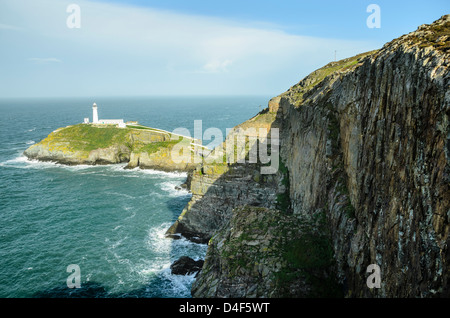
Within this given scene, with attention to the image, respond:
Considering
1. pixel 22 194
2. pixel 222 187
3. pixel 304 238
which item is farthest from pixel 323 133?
pixel 22 194

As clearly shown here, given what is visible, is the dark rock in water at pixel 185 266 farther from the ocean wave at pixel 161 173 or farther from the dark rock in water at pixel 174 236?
the ocean wave at pixel 161 173

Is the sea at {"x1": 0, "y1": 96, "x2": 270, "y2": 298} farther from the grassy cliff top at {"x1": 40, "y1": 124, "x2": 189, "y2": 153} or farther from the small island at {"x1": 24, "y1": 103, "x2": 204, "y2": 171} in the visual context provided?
the grassy cliff top at {"x1": 40, "y1": 124, "x2": 189, "y2": 153}

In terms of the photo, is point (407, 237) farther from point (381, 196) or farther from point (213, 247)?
point (213, 247)

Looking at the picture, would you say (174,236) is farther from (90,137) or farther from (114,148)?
(90,137)

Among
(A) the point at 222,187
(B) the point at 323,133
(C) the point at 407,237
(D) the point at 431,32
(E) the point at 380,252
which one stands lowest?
(A) the point at 222,187

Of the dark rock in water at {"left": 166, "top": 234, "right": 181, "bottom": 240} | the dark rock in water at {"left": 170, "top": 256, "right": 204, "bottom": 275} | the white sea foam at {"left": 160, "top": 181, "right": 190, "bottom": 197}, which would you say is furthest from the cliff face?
the white sea foam at {"left": 160, "top": 181, "right": 190, "bottom": 197}

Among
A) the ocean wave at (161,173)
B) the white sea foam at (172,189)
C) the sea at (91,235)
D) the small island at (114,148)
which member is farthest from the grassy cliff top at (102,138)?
the white sea foam at (172,189)

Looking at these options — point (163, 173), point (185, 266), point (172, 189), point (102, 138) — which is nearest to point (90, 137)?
point (102, 138)
